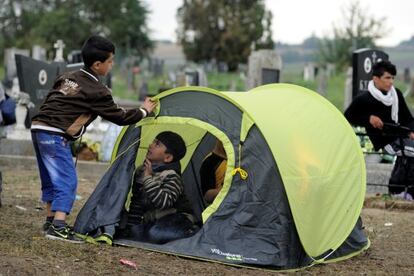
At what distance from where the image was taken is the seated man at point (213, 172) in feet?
22.7

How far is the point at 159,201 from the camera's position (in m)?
6.72

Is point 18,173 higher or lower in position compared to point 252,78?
lower

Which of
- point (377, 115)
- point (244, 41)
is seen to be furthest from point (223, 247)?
point (244, 41)

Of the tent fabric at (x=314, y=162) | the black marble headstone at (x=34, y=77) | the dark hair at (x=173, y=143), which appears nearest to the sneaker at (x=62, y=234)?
the dark hair at (x=173, y=143)

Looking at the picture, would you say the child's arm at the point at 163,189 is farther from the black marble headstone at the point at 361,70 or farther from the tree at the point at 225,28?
the tree at the point at 225,28

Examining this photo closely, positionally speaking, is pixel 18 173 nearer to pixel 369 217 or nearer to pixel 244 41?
pixel 369 217

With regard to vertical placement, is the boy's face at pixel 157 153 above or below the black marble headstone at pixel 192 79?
above

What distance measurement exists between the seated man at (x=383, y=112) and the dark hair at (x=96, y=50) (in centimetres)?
362

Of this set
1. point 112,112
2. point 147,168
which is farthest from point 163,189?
point 112,112

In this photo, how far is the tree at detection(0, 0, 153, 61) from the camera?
1976 inches

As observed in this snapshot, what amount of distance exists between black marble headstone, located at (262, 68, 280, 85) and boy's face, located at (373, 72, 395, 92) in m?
4.51

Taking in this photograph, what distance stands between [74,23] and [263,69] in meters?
39.4

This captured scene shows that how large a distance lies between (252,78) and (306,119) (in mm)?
7430

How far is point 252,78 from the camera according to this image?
1388 cm
